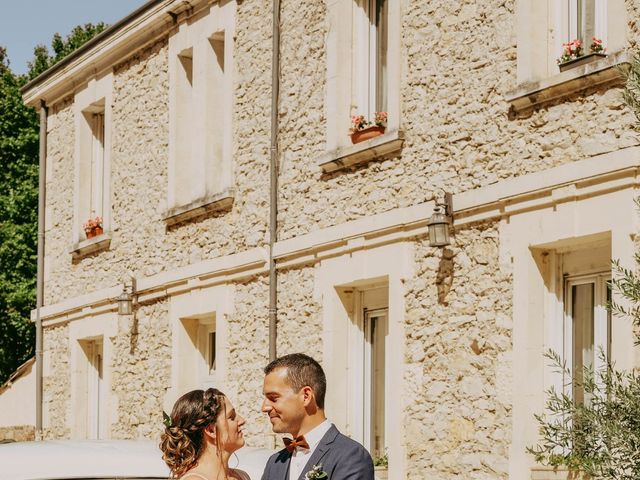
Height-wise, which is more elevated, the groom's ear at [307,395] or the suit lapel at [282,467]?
the groom's ear at [307,395]

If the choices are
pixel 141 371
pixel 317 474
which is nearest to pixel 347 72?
pixel 141 371

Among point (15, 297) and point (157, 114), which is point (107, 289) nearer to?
point (157, 114)

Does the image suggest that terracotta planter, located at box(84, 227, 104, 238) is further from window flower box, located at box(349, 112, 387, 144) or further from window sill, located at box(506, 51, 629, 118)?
window sill, located at box(506, 51, 629, 118)

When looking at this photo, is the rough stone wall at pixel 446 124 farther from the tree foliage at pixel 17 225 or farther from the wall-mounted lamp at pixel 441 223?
the tree foliage at pixel 17 225

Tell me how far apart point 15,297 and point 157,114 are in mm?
13542

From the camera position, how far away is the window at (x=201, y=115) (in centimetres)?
1581

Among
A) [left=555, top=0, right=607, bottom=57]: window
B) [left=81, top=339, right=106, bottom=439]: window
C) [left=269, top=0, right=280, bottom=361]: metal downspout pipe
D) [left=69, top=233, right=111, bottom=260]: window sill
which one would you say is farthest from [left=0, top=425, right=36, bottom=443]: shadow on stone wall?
[left=555, top=0, right=607, bottom=57]: window

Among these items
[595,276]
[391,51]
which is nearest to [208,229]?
[391,51]

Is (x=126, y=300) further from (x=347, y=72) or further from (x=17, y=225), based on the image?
(x=17, y=225)

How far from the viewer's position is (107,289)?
18.8m

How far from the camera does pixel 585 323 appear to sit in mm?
10445

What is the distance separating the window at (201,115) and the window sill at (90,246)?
7.35 ft

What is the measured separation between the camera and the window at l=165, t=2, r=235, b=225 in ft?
51.9

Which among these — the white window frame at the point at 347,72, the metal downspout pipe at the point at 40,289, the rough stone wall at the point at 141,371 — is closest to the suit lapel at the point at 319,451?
the white window frame at the point at 347,72
